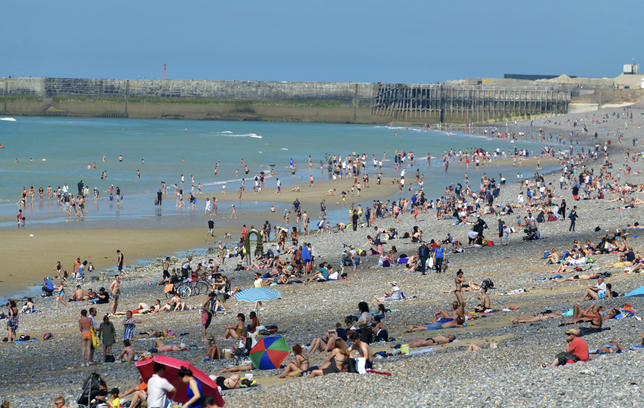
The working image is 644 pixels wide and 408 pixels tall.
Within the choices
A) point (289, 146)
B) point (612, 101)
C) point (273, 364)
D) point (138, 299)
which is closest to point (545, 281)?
point (273, 364)

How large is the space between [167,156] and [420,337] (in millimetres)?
51863

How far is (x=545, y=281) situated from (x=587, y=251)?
7.64 ft

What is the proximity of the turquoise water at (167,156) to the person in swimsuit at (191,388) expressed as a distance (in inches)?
892

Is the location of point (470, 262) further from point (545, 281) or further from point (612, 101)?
point (612, 101)

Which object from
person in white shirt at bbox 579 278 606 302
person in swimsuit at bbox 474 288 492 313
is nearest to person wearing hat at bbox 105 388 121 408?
person in swimsuit at bbox 474 288 492 313

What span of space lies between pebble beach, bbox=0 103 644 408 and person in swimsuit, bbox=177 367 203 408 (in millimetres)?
1309

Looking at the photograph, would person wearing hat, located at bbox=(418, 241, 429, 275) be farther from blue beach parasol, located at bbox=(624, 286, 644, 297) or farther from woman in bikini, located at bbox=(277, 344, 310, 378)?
woman in bikini, located at bbox=(277, 344, 310, 378)

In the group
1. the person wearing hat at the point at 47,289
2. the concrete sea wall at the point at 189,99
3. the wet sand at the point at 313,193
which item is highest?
the concrete sea wall at the point at 189,99

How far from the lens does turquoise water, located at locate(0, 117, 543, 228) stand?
111ft

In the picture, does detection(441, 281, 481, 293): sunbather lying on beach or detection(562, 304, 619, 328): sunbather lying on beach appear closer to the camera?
detection(562, 304, 619, 328): sunbather lying on beach

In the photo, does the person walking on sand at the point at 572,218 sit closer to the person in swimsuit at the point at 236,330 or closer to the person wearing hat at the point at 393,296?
the person wearing hat at the point at 393,296

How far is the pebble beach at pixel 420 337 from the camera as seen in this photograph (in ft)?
26.2

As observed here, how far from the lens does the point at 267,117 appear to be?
363 feet

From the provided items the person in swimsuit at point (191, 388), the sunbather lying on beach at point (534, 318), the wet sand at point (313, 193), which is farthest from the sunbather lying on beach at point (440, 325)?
the wet sand at point (313, 193)
